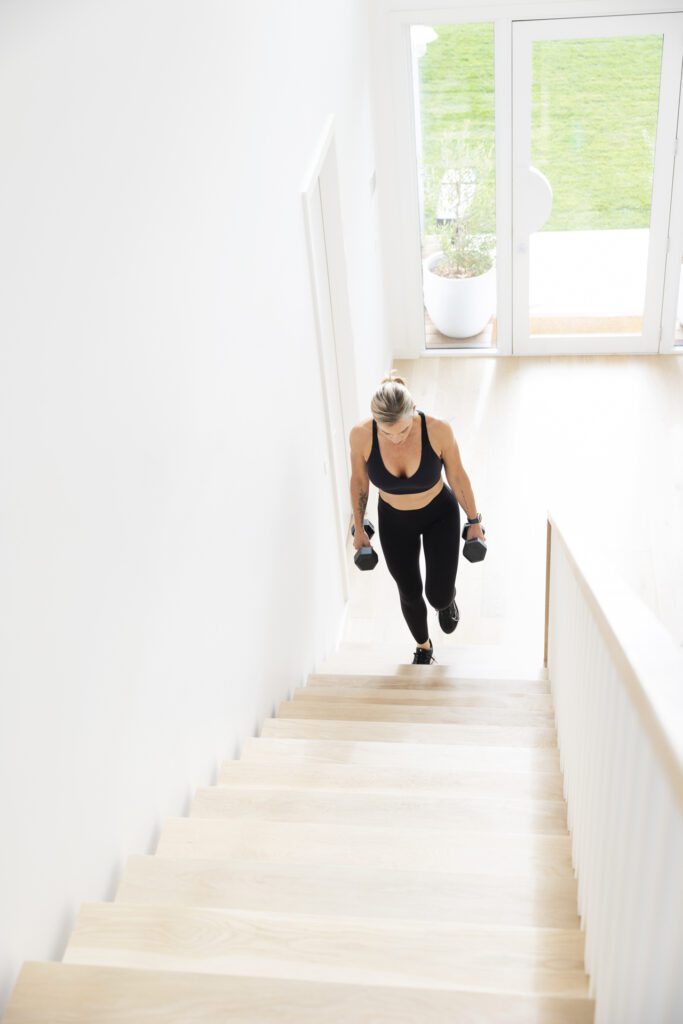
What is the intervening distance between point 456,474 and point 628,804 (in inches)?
91.4

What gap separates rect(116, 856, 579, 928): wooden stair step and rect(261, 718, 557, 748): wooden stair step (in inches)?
42.1

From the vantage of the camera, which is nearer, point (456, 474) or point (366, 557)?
point (456, 474)

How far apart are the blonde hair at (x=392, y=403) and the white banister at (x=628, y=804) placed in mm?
1283

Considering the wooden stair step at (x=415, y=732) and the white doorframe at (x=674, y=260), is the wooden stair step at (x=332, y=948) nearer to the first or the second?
the wooden stair step at (x=415, y=732)

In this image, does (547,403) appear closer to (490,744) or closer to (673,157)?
(673,157)

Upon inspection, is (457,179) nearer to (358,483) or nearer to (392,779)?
(358,483)

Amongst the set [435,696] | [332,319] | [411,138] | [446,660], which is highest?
[411,138]

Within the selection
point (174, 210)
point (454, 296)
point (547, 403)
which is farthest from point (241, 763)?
point (454, 296)

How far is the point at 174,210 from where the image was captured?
7.91 ft

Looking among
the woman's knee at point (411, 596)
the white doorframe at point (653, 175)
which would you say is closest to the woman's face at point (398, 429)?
the woman's knee at point (411, 596)

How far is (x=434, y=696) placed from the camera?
3859 mm

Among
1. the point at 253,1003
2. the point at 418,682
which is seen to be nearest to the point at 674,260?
the point at 418,682

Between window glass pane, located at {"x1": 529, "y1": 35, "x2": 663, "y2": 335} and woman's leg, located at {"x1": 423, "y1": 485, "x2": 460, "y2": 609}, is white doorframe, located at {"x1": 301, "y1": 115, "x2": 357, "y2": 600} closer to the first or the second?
woman's leg, located at {"x1": 423, "y1": 485, "x2": 460, "y2": 609}

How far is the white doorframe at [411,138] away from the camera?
242 inches
